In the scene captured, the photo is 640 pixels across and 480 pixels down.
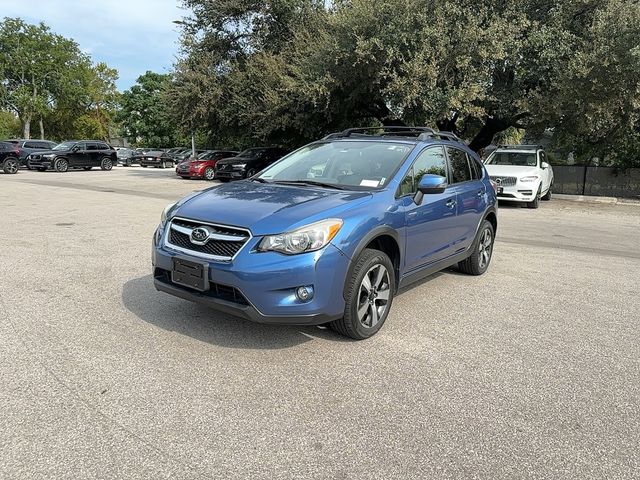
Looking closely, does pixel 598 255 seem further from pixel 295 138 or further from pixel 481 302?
pixel 295 138

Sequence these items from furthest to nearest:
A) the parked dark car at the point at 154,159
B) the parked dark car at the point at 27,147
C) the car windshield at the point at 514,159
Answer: the parked dark car at the point at 154,159 → the parked dark car at the point at 27,147 → the car windshield at the point at 514,159

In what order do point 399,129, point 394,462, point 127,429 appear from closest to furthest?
point 394,462, point 127,429, point 399,129

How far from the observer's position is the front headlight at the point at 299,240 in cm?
359

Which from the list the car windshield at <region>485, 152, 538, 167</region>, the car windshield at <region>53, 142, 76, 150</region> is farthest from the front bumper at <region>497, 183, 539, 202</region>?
the car windshield at <region>53, 142, 76, 150</region>

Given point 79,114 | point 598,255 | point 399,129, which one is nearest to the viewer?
A: point 399,129

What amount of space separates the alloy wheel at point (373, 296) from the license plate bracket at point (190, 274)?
1215 millimetres

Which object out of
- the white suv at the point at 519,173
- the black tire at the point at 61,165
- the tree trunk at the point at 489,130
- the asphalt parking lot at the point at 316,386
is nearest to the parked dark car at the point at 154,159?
the black tire at the point at 61,165

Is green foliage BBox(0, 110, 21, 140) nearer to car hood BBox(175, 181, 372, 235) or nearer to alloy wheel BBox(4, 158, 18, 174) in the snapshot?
alloy wheel BBox(4, 158, 18, 174)

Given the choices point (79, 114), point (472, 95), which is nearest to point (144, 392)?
point (472, 95)

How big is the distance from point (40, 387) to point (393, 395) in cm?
228

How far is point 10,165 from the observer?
1020 inches

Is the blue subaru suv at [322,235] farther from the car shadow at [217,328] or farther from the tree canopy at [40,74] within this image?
the tree canopy at [40,74]

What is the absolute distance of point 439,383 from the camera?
11.4 ft

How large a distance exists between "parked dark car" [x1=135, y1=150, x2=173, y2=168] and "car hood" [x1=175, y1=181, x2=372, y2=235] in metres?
37.3
